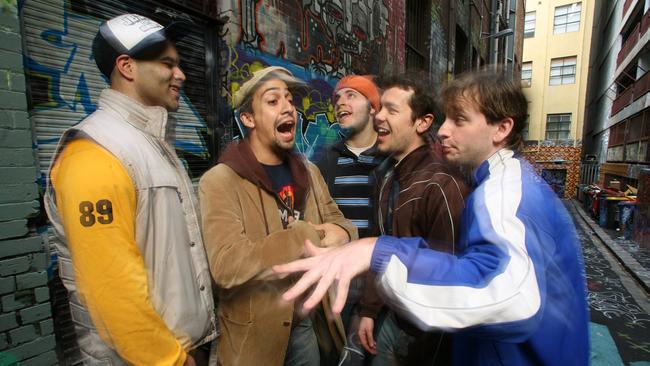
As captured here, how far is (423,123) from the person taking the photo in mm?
2346

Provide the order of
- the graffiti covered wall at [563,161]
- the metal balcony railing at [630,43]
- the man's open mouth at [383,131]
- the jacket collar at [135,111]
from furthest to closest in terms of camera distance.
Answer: the graffiti covered wall at [563,161], the metal balcony railing at [630,43], the man's open mouth at [383,131], the jacket collar at [135,111]

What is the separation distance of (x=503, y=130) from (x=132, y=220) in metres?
1.53

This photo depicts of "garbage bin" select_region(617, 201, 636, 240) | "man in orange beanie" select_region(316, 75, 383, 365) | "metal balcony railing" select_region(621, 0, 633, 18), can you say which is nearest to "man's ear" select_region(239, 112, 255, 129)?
"man in orange beanie" select_region(316, 75, 383, 365)

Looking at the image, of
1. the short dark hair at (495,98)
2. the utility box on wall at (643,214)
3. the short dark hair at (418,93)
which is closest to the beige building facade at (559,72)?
the utility box on wall at (643,214)

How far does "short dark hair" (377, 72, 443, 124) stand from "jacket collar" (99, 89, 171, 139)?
1.62 meters

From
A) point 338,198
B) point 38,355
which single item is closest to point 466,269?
point 338,198

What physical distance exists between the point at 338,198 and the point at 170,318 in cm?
162

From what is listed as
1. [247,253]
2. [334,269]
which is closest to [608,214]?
[247,253]

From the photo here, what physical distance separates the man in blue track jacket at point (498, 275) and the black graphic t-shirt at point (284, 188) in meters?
0.80

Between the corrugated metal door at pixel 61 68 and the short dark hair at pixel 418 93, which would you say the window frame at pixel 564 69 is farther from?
the corrugated metal door at pixel 61 68

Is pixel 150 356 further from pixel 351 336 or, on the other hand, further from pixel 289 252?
pixel 351 336

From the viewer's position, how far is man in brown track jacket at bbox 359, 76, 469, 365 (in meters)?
1.69

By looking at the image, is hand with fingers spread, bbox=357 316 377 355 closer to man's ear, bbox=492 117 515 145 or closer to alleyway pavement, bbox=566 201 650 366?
man's ear, bbox=492 117 515 145

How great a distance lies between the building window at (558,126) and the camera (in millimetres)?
27500
